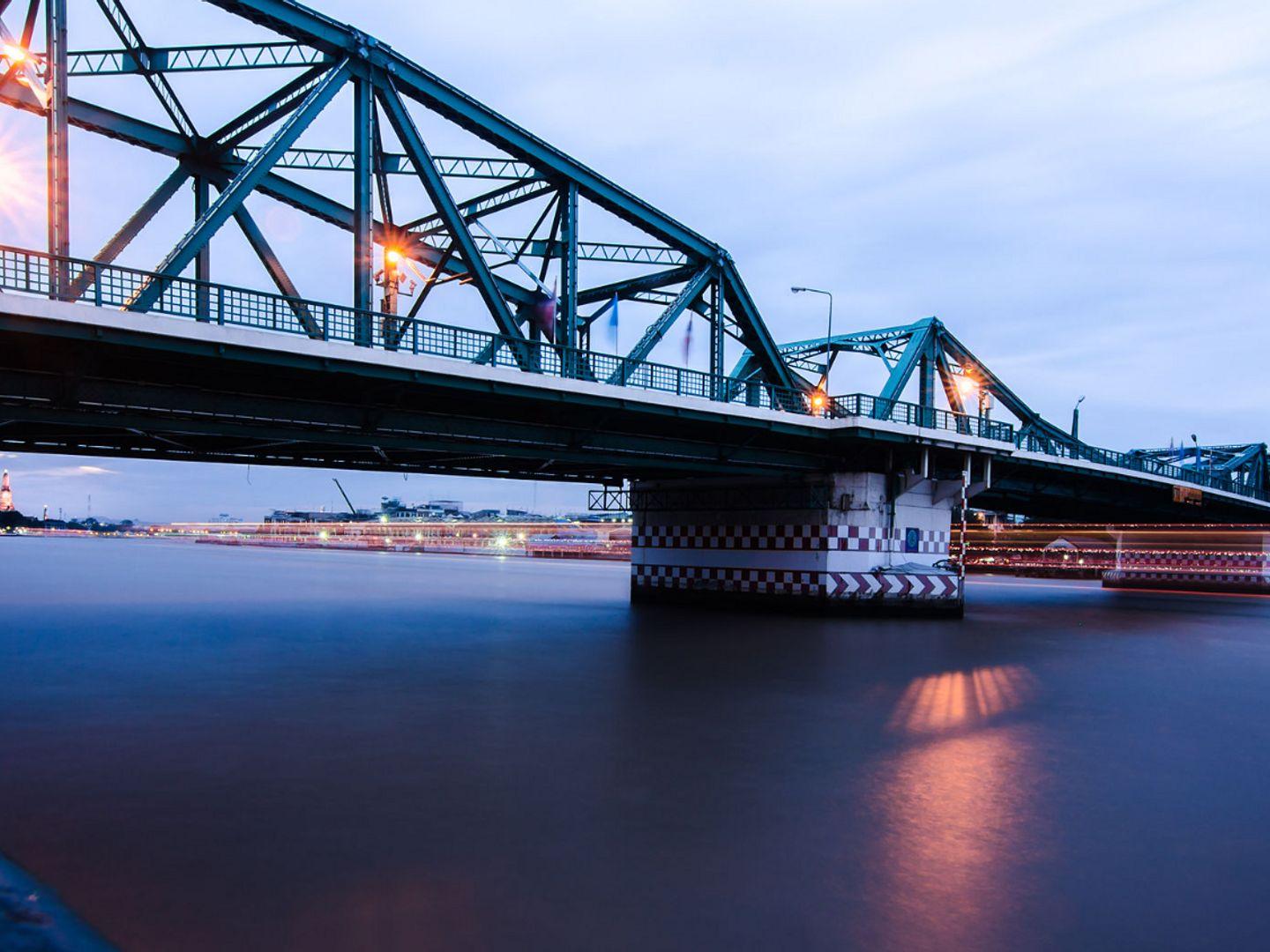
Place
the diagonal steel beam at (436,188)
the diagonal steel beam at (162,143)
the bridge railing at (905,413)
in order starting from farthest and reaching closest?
1. the bridge railing at (905,413)
2. the diagonal steel beam at (436,188)
3. the diagonal steel beam at (162,143)

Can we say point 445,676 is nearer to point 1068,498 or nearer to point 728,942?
point 728,942

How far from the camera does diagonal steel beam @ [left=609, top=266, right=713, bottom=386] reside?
21.1 metres

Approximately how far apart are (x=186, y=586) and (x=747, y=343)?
28865 mm

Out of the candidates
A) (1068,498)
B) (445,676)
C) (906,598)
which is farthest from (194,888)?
(1068,498)

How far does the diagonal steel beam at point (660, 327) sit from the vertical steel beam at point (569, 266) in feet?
4.90

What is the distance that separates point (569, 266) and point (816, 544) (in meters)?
11.5

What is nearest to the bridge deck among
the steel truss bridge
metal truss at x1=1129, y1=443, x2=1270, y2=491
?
the steel truss bridge

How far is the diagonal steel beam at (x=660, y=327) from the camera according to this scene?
69.4 ft

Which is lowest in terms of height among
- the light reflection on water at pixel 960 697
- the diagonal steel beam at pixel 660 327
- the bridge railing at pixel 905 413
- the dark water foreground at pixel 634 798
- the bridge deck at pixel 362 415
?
the light reflection on water at pixel 960 697

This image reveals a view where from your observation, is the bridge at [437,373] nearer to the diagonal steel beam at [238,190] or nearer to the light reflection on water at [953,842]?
the diagonal steel beam at [238,190]

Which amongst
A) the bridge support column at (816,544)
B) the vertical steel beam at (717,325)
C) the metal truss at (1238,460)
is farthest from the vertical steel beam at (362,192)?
the metal truss at (1238,460)

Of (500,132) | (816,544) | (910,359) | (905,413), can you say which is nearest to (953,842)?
(816,544)

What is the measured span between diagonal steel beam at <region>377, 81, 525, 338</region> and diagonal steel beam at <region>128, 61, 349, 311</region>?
1.15m

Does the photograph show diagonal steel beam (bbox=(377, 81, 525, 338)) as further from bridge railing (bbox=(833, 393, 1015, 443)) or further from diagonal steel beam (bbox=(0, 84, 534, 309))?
bridge railing (bbox=(833, 393, 1015, 443))
